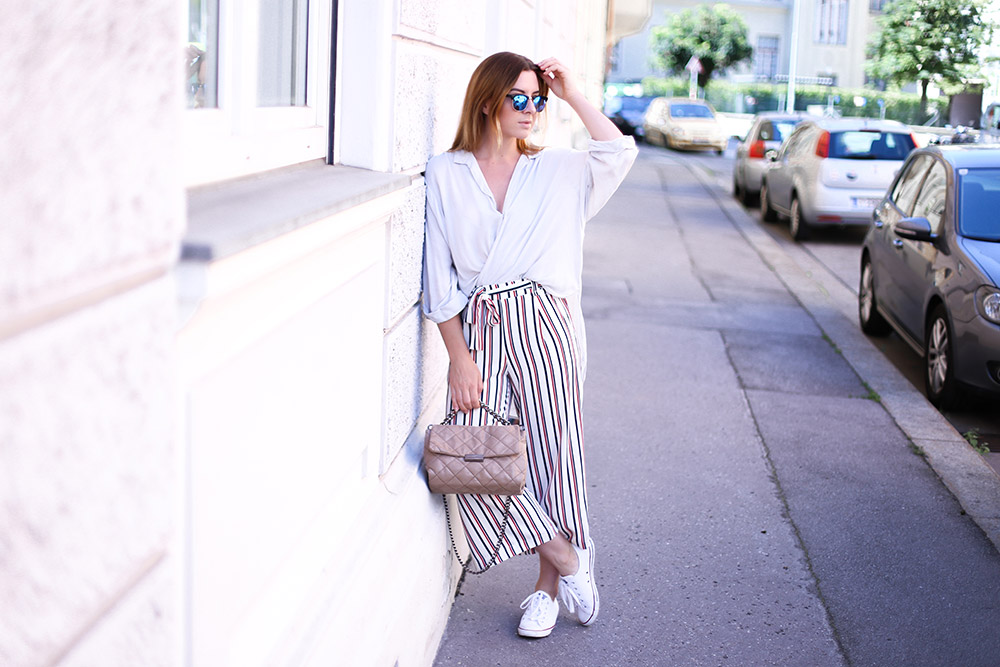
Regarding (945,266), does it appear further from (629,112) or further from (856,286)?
(629,112)

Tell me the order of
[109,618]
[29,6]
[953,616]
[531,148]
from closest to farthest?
[29,6], [109,618], [531,148], [953,616]

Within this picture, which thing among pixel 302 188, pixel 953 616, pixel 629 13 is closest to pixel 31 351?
pixel 302 188

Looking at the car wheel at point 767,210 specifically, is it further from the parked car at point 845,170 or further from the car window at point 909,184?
the car window at point 909,184

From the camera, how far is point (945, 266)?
271 inches

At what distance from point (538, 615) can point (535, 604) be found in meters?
0.04

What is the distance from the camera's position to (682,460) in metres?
5.50

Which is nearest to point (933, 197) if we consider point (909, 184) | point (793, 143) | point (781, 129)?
point (909, 184)

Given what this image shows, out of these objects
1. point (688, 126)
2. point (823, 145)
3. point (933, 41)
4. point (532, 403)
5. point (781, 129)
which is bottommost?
point (532, 403)

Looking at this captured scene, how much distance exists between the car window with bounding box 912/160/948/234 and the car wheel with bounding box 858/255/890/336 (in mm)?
934

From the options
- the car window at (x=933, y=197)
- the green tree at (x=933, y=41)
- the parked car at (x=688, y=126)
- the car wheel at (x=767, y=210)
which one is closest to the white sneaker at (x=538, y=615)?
the car window at (x=933, y=197)

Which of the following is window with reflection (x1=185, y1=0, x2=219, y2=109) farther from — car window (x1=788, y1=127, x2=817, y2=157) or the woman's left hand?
car window (x1=788, y1=127, x2=817, y2=157)

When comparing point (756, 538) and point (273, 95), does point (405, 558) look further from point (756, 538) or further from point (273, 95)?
point (756, 538)

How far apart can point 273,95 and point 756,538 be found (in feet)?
9.72

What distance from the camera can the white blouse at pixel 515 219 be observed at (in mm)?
3373
